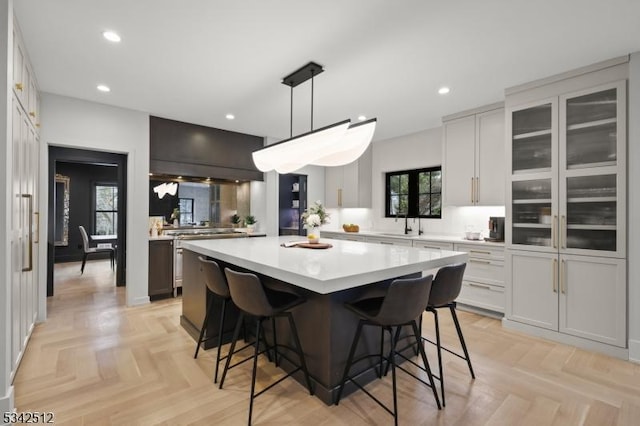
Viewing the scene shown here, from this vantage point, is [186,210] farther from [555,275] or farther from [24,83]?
[555,275]

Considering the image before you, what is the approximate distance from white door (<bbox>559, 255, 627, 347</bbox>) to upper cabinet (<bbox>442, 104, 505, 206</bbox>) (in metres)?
1.16

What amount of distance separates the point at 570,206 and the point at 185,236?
477 cm

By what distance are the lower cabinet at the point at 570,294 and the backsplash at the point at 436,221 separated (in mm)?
1090

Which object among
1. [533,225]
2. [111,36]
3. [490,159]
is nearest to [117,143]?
[111,36]

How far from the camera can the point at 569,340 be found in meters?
3.00

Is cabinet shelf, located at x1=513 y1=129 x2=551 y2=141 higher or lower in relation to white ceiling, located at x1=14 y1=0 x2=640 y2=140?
lower

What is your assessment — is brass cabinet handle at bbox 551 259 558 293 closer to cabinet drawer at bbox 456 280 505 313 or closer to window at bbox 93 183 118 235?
cabinet drawer at bbox 456 280 505 313

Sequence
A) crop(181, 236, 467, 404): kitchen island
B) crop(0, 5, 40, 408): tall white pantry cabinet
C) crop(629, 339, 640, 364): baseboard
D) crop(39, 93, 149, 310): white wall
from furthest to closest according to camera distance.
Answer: crop(39, 93, 149, 310): white wall
crop(629, 339, 640, 364): baseboard
crop(0, 5, 40, 408): tall white pantry cabinet
crop(181, 236, 467, 404): kitchen island

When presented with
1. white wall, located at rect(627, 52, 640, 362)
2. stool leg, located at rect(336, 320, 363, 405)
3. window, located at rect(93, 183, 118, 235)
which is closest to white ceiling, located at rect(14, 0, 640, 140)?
white wall, located at rect(627, 52, 640, 362)

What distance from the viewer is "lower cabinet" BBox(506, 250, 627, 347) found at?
276cm

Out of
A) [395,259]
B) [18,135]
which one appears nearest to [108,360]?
[18,135]

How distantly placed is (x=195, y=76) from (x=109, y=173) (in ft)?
20.3

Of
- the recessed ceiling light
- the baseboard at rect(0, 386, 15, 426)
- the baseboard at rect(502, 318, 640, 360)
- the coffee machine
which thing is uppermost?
the recessed ceiling light

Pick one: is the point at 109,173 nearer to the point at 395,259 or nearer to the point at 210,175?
the point at 210,175
